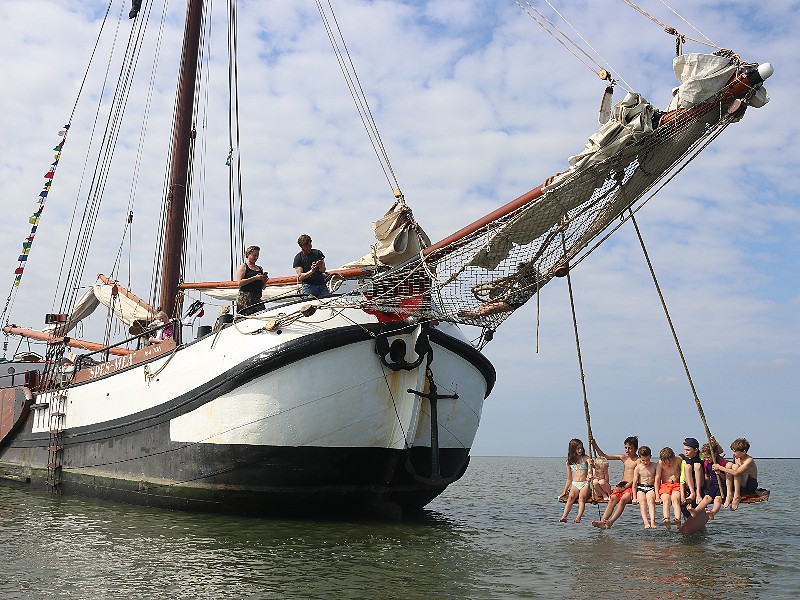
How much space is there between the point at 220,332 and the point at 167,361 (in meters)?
1.28

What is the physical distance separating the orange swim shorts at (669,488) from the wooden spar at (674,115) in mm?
4185

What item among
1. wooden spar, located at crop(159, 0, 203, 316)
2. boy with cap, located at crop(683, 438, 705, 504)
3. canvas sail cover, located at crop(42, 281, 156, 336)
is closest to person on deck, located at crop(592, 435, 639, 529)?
boy with cap, located at crop(683, 438, 705, 504)

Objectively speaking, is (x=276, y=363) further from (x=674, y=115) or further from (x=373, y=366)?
(x=674, y=115)

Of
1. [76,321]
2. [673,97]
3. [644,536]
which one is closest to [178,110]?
[76,321]

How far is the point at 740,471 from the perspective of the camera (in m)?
9.81

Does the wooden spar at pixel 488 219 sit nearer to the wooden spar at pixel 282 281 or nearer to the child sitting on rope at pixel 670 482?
the wooden spar at pixel 282 281

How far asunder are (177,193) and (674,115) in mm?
11835

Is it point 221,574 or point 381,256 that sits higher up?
point 381,256

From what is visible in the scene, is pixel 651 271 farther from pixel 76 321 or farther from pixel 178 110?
pixel 76 321

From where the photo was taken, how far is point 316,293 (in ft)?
37.4

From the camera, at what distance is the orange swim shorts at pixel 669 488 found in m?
10.2

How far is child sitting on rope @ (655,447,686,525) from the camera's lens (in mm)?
10086

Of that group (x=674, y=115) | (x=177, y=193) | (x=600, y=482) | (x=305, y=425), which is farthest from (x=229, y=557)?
(x=177, y=193)

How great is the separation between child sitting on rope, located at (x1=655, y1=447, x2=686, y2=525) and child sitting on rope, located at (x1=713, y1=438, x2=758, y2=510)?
50 cm
